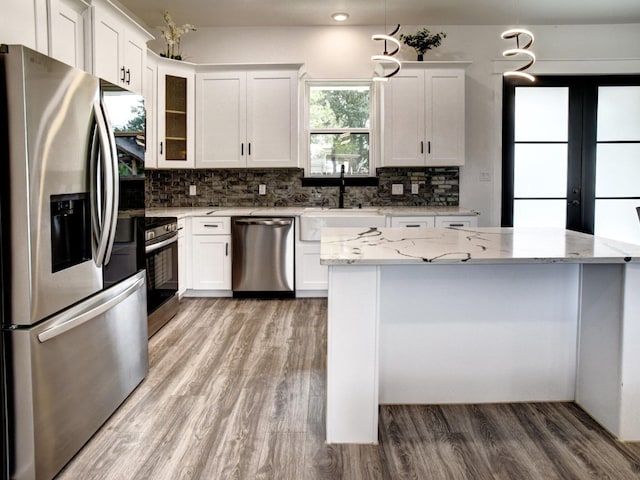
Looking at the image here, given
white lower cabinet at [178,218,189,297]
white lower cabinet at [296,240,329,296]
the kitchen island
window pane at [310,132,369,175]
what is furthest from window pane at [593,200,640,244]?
white lower cabinet at [178,218,189,297]

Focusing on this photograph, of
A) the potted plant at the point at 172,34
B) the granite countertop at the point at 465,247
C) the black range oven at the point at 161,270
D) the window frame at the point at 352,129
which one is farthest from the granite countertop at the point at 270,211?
the granite countertop at the point at 465,247

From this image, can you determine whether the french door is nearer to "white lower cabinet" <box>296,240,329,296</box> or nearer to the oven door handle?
"white lower cabinet" <box>296,240,329,296</box>

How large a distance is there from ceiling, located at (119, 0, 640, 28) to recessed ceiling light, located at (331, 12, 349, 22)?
0.05m

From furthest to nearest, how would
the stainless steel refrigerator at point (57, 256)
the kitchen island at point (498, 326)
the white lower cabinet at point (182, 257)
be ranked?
the white lower cabinet at point (182, 257)
the kitchen island at point (498, 326)
the stainless steel refrigerator at point (57, 256)

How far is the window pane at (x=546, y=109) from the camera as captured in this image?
536 cm

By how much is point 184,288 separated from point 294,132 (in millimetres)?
1834

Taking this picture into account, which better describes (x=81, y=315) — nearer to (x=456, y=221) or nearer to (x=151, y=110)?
(x=151, y=110)

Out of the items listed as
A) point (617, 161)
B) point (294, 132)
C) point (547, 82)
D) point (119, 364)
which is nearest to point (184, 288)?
point (294, 132)

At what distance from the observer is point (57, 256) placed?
1.95 metres

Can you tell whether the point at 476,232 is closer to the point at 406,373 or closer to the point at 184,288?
the point at 406,373

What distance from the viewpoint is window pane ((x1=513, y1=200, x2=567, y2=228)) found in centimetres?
543

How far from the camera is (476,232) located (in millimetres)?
3029

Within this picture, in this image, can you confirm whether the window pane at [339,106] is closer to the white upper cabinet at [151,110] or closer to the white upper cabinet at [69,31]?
the white upper cabinet at [151,110]

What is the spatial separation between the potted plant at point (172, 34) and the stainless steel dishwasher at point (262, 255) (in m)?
1.74
